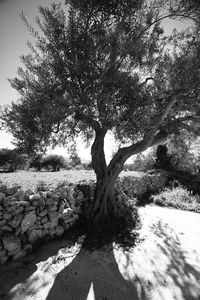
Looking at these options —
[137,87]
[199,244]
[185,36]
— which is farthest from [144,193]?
[185,36]

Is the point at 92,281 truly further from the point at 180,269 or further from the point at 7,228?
the point at 7,228

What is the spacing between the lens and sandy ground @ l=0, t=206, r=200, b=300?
13.8 ft

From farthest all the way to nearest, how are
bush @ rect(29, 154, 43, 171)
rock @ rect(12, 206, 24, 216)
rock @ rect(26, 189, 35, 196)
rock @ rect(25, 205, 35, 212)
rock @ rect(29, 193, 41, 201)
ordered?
bush @ rect(29, 154, 43, 171) < rock @ rect(26, 189, 35, 196) < rock @ rect(29, 193, 41, 201) < rock @ rect(25, 205, 35, 212) < rock @ rect(12, 206, 24, 216)

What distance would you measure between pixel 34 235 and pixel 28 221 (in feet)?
1.84

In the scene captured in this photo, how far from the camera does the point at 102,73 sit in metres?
5.81

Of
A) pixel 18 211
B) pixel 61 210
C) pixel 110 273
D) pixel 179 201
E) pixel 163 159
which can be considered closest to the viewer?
pixel 110 273

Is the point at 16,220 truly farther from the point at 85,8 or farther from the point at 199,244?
the point at 85,8

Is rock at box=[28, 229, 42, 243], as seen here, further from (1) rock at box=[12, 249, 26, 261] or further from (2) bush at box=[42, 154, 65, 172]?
(2) bush at box=[42, 154, 65, 172]

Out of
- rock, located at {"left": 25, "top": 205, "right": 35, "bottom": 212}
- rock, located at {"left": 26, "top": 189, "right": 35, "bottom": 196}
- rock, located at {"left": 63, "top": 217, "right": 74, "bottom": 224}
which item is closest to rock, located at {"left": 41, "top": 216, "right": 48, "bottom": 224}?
rock, located at {"left": 25, "top": 205, "right": 35, "bottom": 212}

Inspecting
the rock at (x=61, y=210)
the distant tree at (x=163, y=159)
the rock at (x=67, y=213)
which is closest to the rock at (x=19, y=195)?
the rock at (x=61, y=210)

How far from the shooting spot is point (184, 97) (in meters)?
7.13

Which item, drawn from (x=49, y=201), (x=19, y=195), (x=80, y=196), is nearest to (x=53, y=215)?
(x=49, y=201)

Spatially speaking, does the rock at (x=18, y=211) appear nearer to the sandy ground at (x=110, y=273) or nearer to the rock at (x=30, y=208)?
the rock at (x=30, y=208)

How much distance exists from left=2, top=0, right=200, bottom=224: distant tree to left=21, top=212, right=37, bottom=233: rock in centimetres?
223
